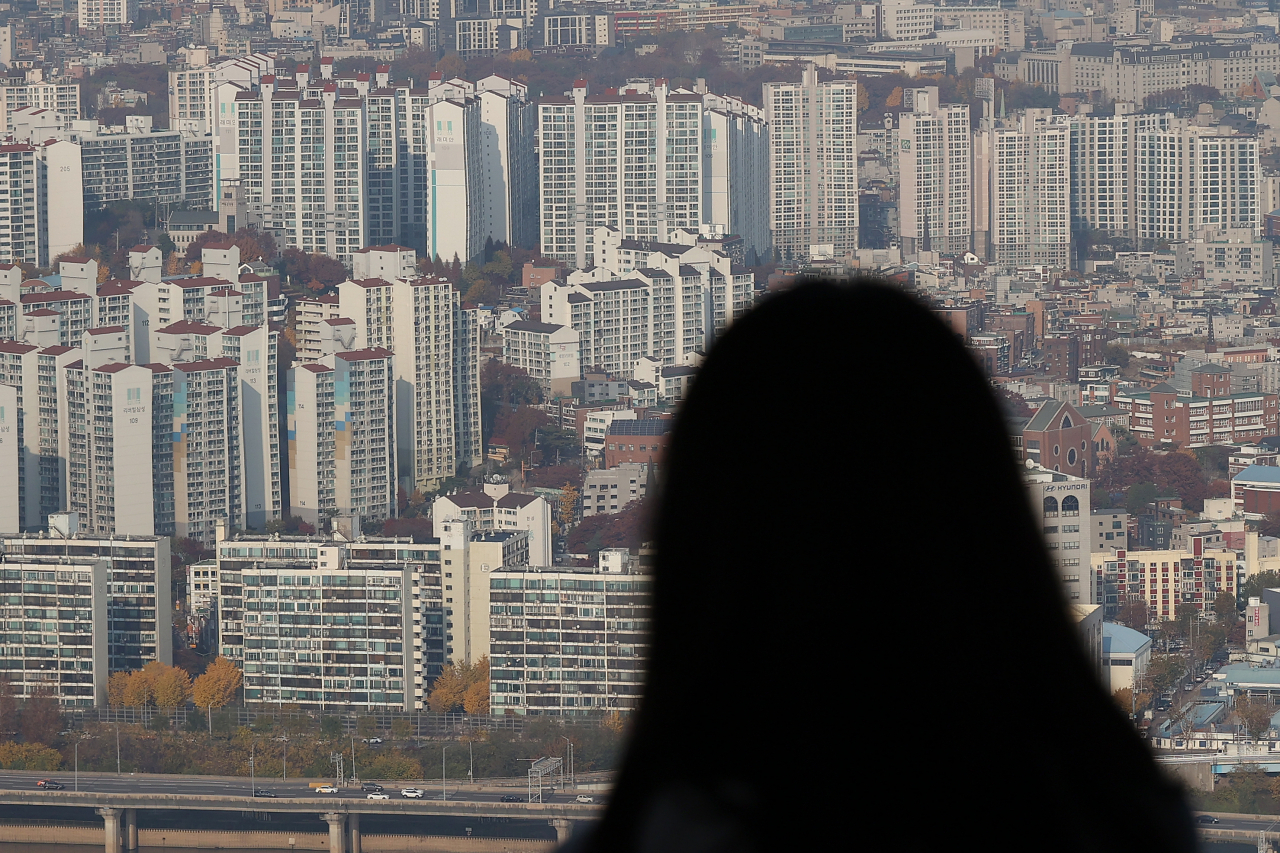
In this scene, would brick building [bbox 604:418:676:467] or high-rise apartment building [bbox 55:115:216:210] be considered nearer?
brick building [bbox 604:418:676:467]

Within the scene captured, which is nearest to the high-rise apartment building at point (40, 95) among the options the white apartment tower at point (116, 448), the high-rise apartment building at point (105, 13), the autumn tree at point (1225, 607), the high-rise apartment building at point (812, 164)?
the high-rise apartment building at point (105, 13)

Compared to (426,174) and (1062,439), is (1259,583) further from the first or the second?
(426,174)

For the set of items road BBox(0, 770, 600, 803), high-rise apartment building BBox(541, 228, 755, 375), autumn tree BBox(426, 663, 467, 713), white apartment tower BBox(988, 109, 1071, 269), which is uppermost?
white apartment tower BBox(988, 109, 1071, 269)

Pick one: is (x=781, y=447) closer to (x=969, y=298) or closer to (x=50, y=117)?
(x=969, y=298)

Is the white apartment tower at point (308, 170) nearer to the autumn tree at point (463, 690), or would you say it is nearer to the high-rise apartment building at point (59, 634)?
the high-rise apartment building at point (59, 634)

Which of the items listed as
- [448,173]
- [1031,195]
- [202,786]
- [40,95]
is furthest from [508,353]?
[40,95]

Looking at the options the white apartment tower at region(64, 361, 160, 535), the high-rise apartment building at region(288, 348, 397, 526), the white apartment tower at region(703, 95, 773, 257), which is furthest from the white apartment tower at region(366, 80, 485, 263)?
the white apartment tower at region(64, 361, 160, 535)

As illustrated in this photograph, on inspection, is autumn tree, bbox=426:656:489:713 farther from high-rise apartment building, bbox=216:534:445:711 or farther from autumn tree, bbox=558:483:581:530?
autumn tree, bbox=558:483:581:530
